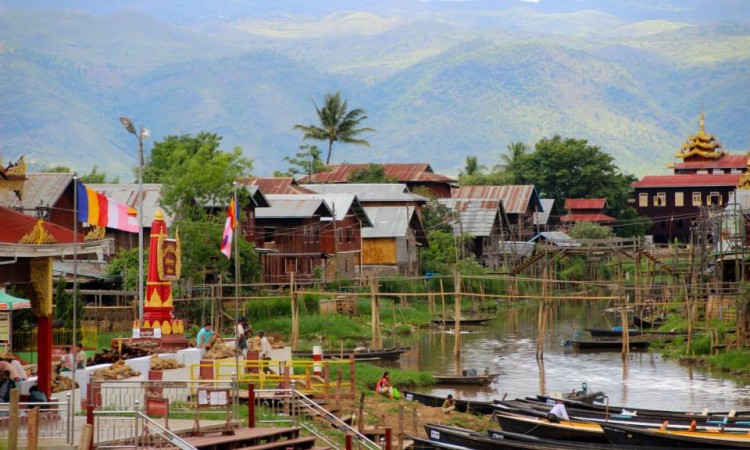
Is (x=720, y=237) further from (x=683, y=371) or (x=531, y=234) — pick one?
(x=531, y=234)

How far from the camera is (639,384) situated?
4319 cm

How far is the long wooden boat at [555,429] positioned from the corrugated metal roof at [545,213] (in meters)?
70.9

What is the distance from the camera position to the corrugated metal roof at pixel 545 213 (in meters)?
105

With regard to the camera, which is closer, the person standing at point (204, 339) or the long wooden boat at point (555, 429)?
the long wooden boat at point (555, 429)

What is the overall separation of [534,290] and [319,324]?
24266 millimetres

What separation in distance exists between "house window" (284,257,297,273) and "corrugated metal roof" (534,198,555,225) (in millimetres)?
36191

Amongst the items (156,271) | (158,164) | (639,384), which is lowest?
(639,384)

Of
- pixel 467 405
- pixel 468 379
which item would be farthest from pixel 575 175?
pixel 467 405

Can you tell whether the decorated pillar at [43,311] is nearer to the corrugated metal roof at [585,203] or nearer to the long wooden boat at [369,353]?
the long wooden boat at [369,353]

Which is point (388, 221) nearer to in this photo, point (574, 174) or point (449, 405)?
point (574, 174)

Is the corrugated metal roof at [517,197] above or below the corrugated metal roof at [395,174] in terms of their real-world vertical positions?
below

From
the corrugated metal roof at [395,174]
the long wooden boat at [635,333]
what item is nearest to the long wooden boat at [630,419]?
the long wooden boat at [635,333]

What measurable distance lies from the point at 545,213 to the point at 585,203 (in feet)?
15.1

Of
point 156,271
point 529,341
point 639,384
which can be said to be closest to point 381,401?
point 156,271
